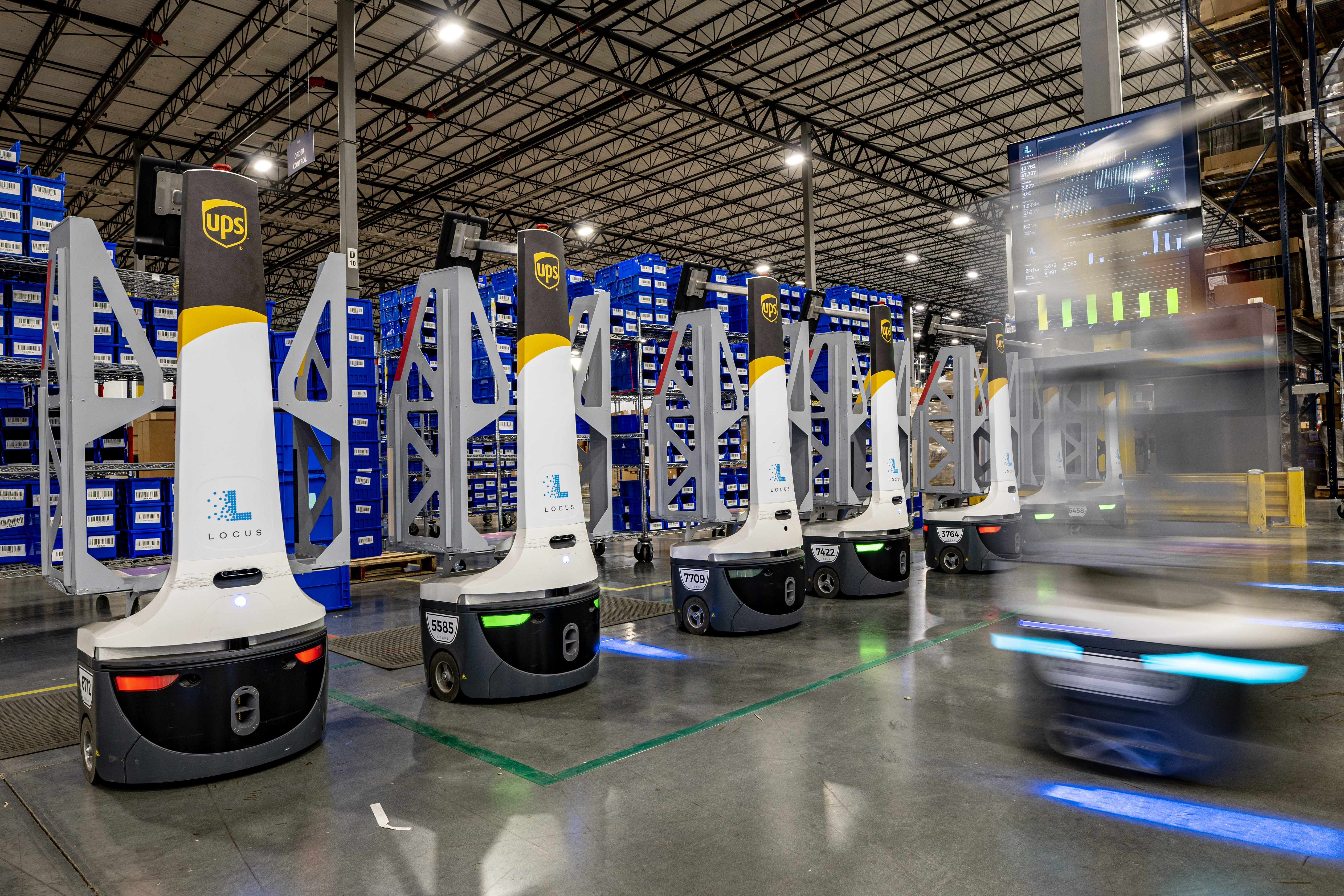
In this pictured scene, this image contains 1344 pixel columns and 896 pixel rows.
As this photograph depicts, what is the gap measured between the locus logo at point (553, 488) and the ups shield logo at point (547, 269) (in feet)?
3.55

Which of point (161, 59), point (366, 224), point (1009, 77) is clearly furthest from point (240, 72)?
point (1009, 77)

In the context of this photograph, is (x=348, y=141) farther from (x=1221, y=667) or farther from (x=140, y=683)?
(x=1221, y=667)

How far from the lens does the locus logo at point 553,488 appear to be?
4.52 metres

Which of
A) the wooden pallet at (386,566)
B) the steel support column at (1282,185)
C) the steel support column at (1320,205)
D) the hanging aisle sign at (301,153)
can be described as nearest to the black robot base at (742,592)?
the wooden pallet at (386,566)

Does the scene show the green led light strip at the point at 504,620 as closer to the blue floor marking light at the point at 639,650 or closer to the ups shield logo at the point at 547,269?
the blue floor marking light at the point at 639,650

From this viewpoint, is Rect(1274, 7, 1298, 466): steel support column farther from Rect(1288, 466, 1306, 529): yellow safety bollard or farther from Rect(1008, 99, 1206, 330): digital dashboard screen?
Rect(1008, 99, 1206, 330): digital dashboard screen

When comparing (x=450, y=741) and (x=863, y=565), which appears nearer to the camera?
(x=450, y=741)

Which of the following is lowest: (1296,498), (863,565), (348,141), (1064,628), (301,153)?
(863,565)

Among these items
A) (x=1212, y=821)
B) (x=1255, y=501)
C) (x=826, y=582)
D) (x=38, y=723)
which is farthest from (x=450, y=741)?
(x=826, y=582)

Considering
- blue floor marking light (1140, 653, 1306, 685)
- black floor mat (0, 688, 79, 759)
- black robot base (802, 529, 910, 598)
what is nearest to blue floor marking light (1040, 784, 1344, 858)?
blue floor marking light (1140, 653, 1306, 685)

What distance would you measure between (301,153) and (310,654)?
9518 mm

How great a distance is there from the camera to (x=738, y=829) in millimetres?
2754

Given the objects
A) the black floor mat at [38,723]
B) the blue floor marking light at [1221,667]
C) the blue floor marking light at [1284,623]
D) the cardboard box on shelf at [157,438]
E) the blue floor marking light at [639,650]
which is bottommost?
the blue floor marking light at [639,650]

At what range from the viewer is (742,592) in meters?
5.81
